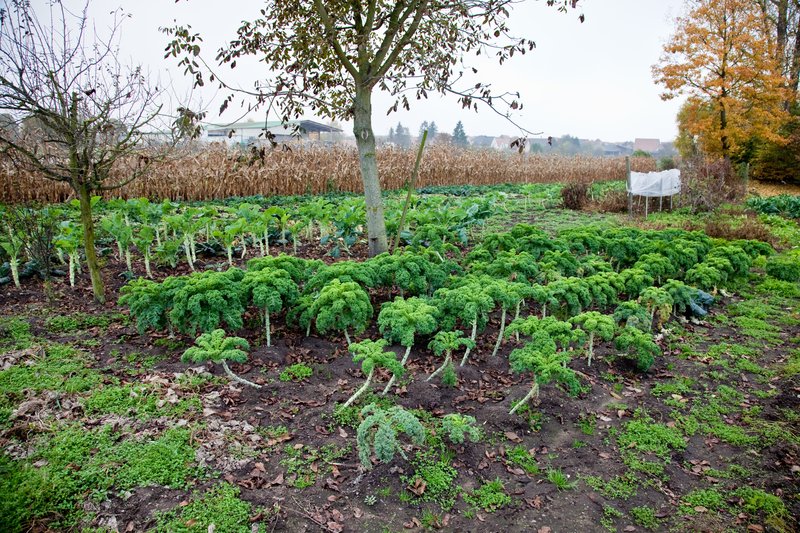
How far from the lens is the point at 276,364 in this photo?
4324 millimetres

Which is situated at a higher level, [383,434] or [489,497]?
[383,434]

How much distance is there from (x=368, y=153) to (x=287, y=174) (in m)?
11.7

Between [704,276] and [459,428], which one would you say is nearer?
[459,428]

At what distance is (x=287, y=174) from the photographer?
1750 centimetres

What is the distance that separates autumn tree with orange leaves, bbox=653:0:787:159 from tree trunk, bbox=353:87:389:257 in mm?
24120

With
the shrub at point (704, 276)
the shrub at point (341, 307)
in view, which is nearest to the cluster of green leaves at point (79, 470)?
the shrub at point (341, 307)

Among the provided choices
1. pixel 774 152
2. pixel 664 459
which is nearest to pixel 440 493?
pixel 664 459

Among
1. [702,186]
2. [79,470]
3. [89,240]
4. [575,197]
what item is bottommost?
[79,470]

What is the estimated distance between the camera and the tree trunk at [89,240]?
5.18m

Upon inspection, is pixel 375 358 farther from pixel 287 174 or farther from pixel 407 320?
pixel 287 174

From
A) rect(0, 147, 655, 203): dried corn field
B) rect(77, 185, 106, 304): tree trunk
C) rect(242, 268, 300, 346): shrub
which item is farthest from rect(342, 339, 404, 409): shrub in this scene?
rect(0, 147, 655, 203): dried corn field

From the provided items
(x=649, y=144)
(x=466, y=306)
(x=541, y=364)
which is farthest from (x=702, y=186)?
(x=649, y=144)

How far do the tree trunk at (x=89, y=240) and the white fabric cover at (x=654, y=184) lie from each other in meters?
14.2

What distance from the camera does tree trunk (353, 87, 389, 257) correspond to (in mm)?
6473
